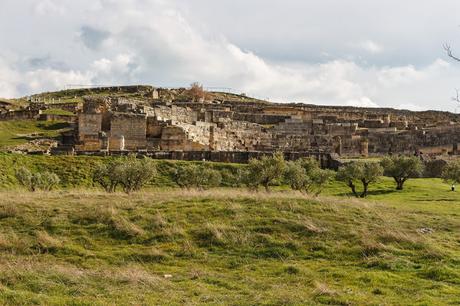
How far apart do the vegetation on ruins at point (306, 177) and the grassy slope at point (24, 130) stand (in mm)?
19613

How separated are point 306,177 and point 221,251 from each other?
14603mm

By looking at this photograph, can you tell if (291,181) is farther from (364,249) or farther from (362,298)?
(362,298)

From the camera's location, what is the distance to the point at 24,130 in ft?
138

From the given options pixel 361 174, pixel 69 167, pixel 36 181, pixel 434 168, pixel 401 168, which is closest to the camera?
pixel 36 181

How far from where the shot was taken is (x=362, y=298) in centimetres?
828

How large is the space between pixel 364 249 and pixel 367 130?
126ft

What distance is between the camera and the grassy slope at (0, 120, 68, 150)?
37281 mm

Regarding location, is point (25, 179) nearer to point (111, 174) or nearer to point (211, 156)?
point (111, 174)

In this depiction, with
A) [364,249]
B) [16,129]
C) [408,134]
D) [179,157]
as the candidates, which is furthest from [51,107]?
[364,249]

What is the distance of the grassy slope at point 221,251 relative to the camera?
8555 millimetres

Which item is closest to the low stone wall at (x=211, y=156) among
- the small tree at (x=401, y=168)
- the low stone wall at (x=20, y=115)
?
the small tree at (x=401, y=168)

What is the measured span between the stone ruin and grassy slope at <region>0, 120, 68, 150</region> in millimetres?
3798

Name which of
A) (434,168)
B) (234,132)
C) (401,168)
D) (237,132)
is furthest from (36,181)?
(434,168)

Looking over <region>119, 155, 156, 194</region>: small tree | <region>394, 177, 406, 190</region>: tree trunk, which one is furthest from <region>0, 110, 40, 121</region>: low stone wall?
<region>394, 177, 406, 190</region>: tree trunk
